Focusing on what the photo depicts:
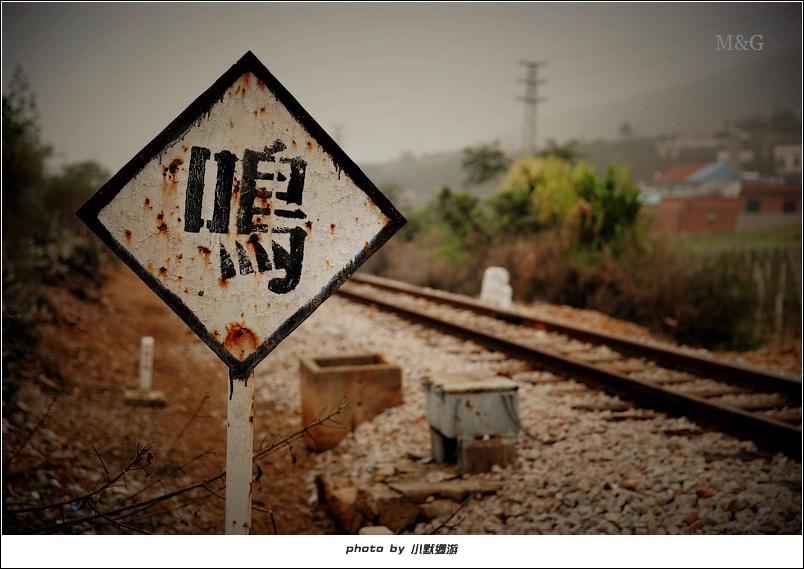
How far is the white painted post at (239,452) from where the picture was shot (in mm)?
1523

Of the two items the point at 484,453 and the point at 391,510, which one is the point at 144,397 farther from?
the point at 484,453

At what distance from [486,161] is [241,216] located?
12657 mm

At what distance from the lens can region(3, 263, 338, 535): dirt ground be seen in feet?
12.4

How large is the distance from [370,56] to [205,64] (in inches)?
55.7

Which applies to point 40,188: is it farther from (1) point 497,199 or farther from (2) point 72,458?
(1) point 497,199

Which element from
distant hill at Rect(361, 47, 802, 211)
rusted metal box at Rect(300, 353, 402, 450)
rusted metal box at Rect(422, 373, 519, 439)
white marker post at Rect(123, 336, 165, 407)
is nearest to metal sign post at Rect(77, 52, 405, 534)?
distant hill at Rect(361, 47, 802, 211)

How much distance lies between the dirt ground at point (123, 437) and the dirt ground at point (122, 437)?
0.04 ft

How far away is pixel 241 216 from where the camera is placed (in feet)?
4.95

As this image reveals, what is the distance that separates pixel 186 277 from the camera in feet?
4.99

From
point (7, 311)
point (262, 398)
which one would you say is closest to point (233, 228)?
point (7, 311)

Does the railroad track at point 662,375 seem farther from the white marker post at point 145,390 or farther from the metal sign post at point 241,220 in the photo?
the metal sign post at point 241,220

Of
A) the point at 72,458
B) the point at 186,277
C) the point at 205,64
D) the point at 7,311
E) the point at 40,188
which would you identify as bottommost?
the point at 72,458

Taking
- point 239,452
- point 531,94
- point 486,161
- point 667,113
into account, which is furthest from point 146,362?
point 486,161

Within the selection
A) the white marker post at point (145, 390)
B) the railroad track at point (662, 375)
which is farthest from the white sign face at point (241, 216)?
the white marker post at point (145, 390)
